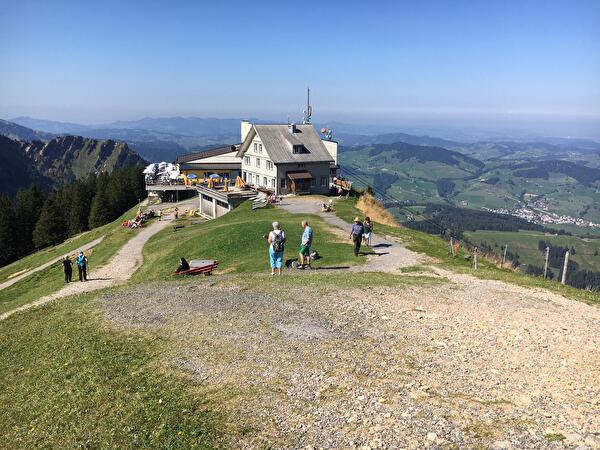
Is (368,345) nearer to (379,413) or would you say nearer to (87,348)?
(379,413)

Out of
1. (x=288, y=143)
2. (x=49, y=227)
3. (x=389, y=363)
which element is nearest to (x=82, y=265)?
(x=389, y=363)

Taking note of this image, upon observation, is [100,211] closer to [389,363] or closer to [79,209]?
[79,209]

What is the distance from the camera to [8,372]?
50.4 feet

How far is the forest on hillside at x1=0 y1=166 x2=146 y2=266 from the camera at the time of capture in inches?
3398

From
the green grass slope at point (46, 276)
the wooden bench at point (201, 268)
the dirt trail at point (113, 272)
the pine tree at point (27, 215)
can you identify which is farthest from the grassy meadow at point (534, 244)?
the wooden bench at point (201, 268)

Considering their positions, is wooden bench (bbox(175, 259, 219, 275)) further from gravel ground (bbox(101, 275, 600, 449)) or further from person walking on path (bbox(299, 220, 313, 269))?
gravel ground (bbox(101, 275, 600, 449))

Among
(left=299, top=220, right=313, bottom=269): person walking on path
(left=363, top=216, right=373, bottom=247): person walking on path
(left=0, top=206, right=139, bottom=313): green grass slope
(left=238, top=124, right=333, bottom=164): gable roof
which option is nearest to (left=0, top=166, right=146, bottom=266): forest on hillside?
(left=0, top=206, right=139, bottom=313): green grass slope

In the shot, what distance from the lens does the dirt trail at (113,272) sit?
103 feet

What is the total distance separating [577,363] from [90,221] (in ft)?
316

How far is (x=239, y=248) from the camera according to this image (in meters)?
35.7

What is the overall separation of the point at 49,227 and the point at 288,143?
54839 millimetres

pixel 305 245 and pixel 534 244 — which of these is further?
pixel 534 244

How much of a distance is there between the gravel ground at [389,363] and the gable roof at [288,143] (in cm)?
4707

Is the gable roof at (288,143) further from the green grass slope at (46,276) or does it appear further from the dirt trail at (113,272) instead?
the green grass slope at (46,276)
